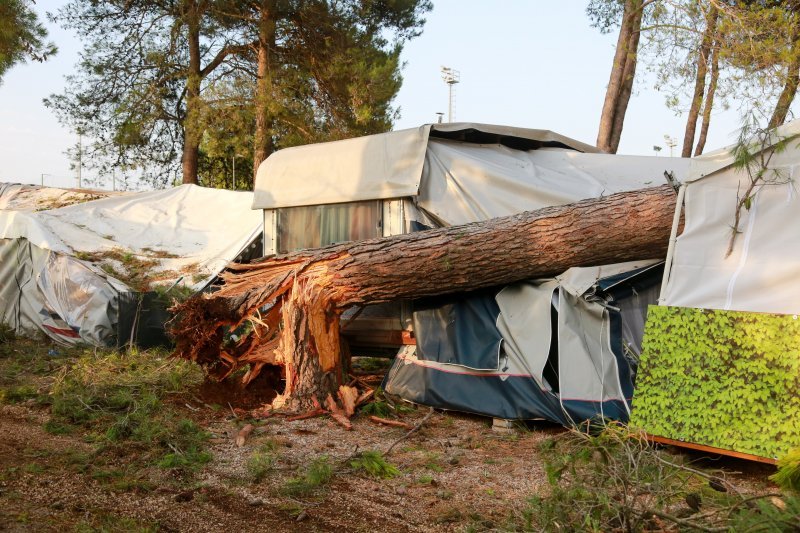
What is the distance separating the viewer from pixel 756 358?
4.54 meters

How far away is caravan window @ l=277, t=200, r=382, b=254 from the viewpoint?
24.2 ft

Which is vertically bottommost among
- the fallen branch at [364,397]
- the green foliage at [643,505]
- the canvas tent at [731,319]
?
the fallen branch at [364,397]

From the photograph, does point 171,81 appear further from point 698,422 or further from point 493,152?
point 698,422

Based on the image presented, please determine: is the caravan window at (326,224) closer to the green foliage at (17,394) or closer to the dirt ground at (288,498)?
the dirt ground at (288,498)

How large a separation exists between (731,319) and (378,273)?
287 cm

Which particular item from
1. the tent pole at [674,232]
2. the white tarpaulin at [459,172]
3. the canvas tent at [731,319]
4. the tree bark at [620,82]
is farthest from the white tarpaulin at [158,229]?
the canvas tent at [731,319]

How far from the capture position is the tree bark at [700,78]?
10.3m

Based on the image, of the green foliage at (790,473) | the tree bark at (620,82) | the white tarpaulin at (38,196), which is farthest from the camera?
the white tarpaulin at (38,196)

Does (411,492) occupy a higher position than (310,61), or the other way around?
(310,61)

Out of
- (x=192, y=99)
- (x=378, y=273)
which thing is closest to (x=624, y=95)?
(x=378, y=273)

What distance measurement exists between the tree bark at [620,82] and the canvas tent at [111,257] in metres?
5.82

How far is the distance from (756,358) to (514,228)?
89.2 inches

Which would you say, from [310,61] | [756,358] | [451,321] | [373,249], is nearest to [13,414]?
[373,249]

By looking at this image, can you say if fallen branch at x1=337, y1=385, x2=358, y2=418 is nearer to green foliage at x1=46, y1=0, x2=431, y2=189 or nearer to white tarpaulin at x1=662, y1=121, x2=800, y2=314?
white tarpaulin at x1=662, y1=121, x2=800, y2=314
